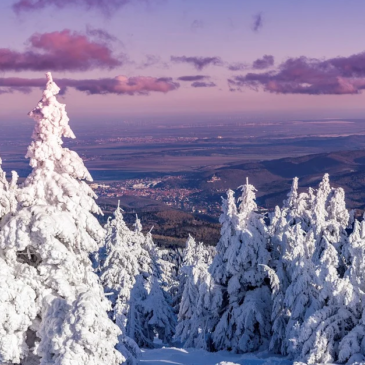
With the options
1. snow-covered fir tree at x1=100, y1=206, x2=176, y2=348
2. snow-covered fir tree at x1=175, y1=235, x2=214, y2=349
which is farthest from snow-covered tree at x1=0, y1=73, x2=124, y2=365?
snow-covered fir tree at x1=100, y1=206, x2=176, y2=348

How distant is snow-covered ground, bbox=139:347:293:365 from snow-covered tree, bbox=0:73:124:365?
33.1 ft

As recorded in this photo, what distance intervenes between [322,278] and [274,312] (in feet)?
19.4

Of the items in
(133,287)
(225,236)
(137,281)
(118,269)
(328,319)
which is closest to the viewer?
(328,319)

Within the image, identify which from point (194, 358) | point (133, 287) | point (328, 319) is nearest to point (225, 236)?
point (194, 358)

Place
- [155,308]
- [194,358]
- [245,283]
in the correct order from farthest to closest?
[155,308], [245,283], [194,358]

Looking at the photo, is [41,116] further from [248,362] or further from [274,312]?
[274,312]

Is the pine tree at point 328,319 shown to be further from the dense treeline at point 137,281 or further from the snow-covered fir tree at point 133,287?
the snow-covered fir tree at point 133,287

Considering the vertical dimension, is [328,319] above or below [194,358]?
above

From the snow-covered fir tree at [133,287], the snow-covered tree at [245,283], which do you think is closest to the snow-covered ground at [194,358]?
the snow-covered tree at [245,283]

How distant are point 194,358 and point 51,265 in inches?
522

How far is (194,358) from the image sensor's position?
945 inches

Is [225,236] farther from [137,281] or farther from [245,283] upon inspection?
[137,281]

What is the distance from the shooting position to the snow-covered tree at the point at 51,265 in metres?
12.2

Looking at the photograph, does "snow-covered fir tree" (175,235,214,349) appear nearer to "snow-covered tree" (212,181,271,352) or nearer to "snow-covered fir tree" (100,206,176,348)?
"snow-covered tree" (212,181,271,352)
